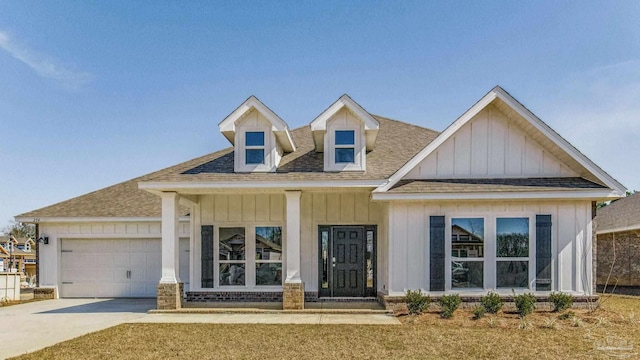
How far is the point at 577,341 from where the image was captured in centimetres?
745

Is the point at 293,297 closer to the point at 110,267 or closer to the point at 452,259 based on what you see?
the point at 452,259

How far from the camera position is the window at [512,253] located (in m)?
10.1

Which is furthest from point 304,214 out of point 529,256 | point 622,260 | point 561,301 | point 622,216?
point 622,216

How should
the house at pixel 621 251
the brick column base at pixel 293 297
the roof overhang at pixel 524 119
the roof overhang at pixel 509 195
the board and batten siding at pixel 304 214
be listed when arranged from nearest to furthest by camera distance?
the roof overhang at pixel 509 195 < the roof overhang at pixel 524 119 < the brick column base at pixel 293 297 < the board and batten siding at pixel 304 214 < the house at pixel 621 251

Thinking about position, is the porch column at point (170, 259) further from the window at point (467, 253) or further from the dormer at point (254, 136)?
the window at point (467, 253)

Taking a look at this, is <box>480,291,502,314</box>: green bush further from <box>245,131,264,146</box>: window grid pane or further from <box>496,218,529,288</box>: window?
<box>245,131,264,146</box>: window grid pane

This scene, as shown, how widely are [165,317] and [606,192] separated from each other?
10.9 m

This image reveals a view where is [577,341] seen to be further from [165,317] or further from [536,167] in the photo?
[165,317]

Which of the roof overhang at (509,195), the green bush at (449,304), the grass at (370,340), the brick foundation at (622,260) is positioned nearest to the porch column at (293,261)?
the grass at (370,340)

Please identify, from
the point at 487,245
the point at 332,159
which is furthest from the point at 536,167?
the point at 332,159

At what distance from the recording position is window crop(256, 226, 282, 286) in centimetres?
1208

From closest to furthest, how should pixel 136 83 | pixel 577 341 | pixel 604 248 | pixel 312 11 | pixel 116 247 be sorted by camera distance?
pixel 577 341, pixel 312 11, pixel 116 247, pixel 136 83, pixel 604 248

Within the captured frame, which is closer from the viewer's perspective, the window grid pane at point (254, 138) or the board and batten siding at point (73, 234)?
the window grid pane at point (254, 138)

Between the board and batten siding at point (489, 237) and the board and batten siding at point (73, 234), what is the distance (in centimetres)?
812
